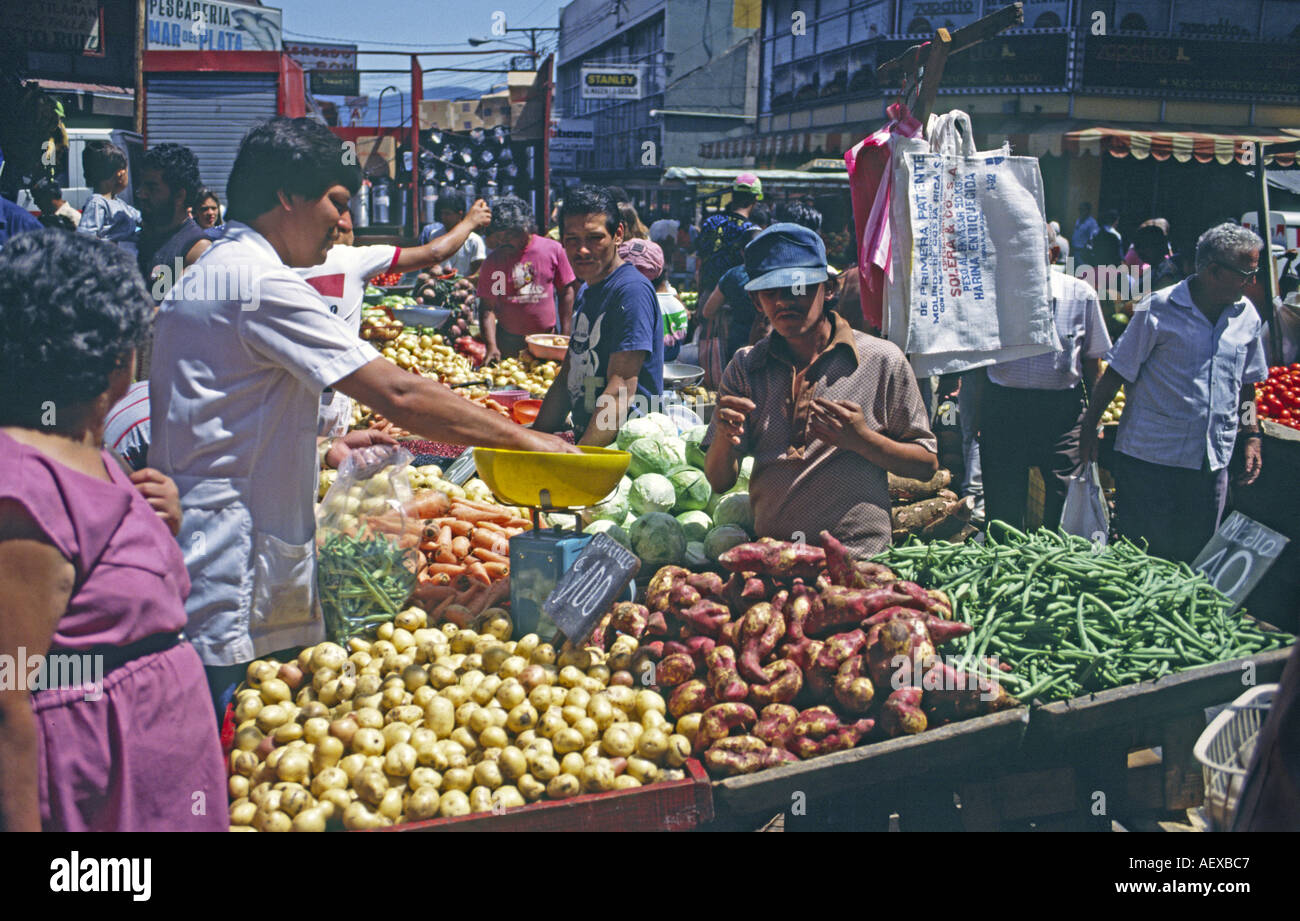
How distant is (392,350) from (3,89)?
400 centimetres

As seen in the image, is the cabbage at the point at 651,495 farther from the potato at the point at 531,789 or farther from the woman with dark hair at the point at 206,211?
the woman with dark hair at the point at 206,211

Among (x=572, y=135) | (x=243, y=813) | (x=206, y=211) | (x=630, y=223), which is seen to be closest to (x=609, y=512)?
(x=243, y=813)

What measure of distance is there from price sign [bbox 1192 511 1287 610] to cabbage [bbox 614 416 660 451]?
238cm

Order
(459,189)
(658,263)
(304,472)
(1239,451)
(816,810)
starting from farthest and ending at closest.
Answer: (459,189) → (658,263) → (1239,451) → (816,810) → (304,472)

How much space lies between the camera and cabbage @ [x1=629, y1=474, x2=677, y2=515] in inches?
168

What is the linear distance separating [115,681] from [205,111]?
1138cm

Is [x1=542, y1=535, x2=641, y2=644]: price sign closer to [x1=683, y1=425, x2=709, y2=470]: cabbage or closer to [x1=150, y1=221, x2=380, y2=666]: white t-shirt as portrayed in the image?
[x1=150, y1=221, x2=380, y2=666]: white t-shirt

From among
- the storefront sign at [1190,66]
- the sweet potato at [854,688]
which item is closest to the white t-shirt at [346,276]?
the sweet potato at [854,688]

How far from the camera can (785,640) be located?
10.0 ft

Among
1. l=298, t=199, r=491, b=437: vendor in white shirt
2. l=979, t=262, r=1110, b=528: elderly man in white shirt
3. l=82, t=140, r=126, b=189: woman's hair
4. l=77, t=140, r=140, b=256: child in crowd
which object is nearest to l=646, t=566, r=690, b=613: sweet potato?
l=298, t=199, r=491, b=437: vendor in white shirt

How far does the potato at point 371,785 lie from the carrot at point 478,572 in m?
1.21
